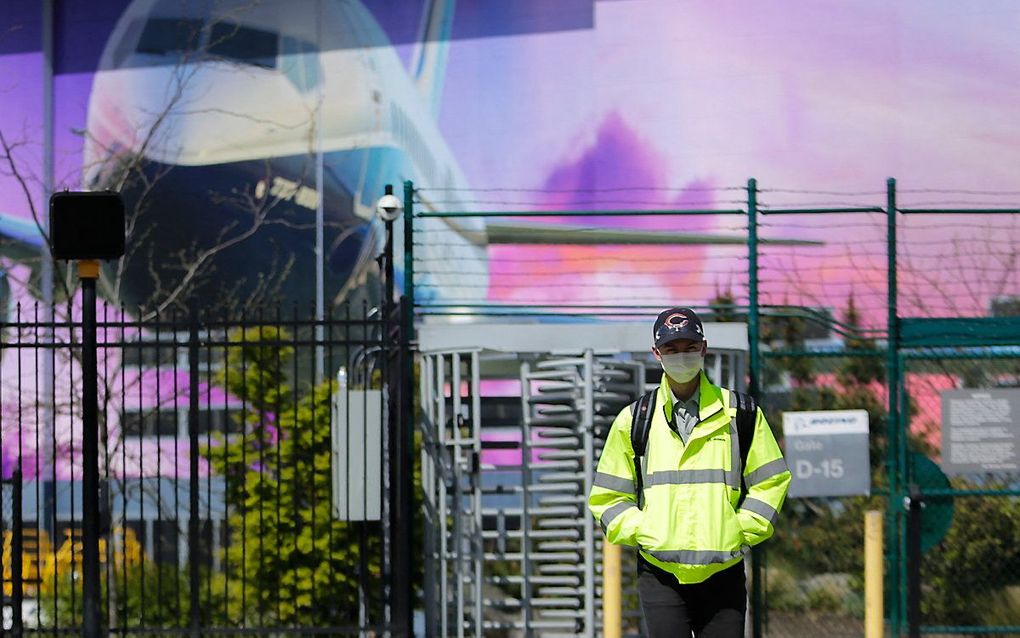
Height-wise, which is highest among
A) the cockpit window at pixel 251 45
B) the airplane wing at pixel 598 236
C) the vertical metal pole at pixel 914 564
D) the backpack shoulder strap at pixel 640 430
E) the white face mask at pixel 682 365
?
the cockpit window at pixel 251 45

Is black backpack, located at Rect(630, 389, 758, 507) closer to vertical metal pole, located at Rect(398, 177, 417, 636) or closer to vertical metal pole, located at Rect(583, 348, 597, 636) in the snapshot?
vertical metal pole, located at Rect(583, 348, 597, 636)

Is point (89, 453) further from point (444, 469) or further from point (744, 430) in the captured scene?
point (744, 430)

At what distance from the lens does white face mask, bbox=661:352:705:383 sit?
5141 millimetres

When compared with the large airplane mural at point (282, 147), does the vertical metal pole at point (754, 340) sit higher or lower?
lower

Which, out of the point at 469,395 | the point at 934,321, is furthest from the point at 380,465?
the point at 934,321

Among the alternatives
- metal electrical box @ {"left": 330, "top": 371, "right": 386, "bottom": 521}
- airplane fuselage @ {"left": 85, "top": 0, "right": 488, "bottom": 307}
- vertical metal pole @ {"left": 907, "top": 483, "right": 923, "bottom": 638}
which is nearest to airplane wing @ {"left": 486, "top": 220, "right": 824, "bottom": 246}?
airplane fuselage @ {"left": 85, "top": 0, "right": 488, "bottom": 307}

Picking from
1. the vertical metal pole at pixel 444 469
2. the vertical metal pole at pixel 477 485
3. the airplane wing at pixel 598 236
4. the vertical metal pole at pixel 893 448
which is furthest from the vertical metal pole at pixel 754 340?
the airplane wing at pixel 598 236

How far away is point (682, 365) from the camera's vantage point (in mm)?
5141

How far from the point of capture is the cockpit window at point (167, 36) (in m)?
16.5

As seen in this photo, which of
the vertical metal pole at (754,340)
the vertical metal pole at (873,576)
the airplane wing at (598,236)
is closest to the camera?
the vertical metal pole at (873,576)

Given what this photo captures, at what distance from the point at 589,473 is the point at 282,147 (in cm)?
890

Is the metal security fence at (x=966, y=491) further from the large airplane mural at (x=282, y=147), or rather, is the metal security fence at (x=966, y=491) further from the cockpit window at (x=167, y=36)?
the cockpit window at (x=167, y=36)

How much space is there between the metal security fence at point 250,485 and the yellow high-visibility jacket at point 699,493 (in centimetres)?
344

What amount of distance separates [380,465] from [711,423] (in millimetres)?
4012
